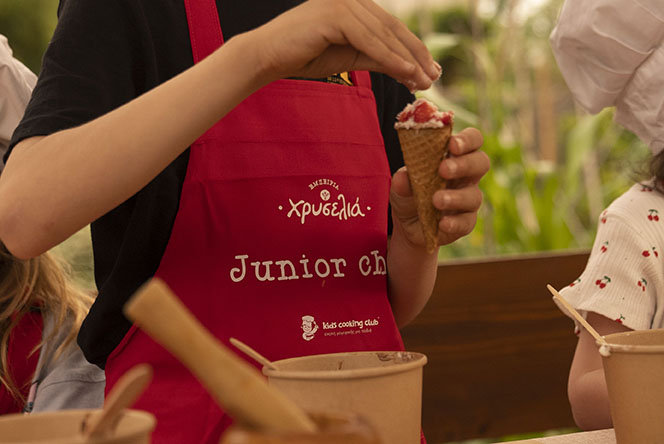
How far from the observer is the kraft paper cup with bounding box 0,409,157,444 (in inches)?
23.2

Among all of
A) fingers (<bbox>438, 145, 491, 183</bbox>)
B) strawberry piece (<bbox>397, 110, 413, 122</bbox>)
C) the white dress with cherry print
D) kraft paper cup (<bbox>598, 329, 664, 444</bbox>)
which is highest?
strawberry piece (<bbox>397, 110, 413, 122</bbox>)

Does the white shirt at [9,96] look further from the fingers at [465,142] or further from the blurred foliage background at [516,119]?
the blurred foliage background at [516,119]

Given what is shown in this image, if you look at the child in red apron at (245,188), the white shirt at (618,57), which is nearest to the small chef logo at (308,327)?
the child in red apron at (245,188)

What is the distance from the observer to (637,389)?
34.2 inches

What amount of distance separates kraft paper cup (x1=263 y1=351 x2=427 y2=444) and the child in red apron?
33 centimetres

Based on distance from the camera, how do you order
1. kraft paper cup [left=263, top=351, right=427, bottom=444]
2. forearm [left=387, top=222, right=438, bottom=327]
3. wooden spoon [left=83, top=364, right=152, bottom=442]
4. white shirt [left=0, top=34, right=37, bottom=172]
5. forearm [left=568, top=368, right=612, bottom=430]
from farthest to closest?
white shirt [left=0, top=34, right=37, bottom=172] < forearm [left=568, top=368, right=612, bottom=430] < forearm [left=387, top=222, right=438, bottom=327] < kraft paper cup [left=263, top=351, right=427, bottom=444] < wooden spoon [left=83, top=364, right=152, bottom=442]

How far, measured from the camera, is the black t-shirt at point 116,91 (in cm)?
106

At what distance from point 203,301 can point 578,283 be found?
0.87m

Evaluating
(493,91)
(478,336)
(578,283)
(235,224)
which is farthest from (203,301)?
(493,91)

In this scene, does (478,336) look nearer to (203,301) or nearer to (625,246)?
(625,246)

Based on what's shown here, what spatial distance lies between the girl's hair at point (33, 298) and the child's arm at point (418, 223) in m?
0.70

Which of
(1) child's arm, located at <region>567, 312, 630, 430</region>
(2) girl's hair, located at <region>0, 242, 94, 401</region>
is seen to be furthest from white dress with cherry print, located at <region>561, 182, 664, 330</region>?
(2) girl's hair, located at <region>0, 242, 94, 401</region>

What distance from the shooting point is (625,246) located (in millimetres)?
1639

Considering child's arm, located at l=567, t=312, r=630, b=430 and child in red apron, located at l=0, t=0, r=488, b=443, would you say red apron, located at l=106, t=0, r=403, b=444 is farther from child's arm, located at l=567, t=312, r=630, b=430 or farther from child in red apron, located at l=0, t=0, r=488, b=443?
child's arm, located at l=567, t=312, r=630, b=430
